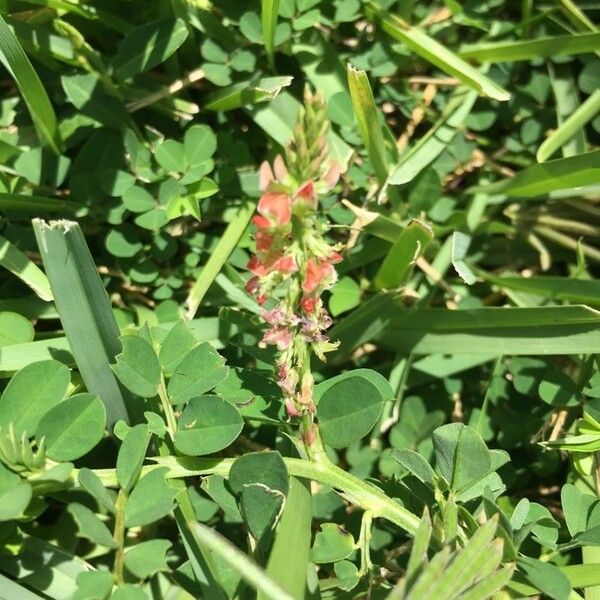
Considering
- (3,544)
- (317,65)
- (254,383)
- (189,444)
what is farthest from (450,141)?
(3,544)

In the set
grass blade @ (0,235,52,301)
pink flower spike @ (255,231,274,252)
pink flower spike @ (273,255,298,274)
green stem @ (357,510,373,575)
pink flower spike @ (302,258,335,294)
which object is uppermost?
pink flower spike @ (255,231,274,252)

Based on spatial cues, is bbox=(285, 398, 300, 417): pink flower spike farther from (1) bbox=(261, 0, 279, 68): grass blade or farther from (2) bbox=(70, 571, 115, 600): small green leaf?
(1) bbox=(261, 0, 279, 68): grass blade

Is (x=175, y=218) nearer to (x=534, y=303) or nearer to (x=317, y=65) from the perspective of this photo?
(x=317, y=65)

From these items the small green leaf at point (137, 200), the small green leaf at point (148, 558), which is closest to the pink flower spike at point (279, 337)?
the small green leaf at point (148, 558)

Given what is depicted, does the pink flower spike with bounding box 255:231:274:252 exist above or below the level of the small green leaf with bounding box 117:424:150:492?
above

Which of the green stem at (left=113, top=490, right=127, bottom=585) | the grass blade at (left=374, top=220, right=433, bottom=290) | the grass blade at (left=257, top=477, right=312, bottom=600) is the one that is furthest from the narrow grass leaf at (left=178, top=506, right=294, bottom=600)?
the grass blade at (left=374, top=220, right=433, bottom=290)

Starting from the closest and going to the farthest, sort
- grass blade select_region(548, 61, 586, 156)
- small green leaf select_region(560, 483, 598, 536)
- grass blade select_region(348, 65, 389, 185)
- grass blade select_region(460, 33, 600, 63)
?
small green leaf select_region(560, 483, 598, 536), grass blade select_region(348, 65, 389, 185), grass blade select_region(460, 33, 600, 63), grass blade select_region(548, 61, 586, 156)
